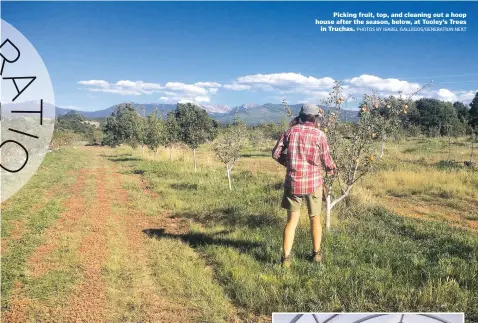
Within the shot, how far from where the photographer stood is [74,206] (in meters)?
10.9

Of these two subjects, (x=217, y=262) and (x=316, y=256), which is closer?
(x=316, y=256)

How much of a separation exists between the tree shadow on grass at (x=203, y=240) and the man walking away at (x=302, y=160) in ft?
4.50

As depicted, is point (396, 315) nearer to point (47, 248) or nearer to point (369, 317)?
point (369, 317)

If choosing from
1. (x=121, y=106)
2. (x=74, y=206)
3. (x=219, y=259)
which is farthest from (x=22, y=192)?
(x=121, y=106)

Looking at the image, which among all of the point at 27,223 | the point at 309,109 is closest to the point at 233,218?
the point at 309,109

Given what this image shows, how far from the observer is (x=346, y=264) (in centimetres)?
514

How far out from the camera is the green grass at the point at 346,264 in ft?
13.5

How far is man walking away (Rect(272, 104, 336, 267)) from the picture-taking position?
4.86m

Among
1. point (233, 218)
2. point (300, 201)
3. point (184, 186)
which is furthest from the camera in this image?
point (184, 186)

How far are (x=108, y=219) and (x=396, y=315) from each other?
7794mm

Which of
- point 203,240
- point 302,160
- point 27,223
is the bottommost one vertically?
point 27,223

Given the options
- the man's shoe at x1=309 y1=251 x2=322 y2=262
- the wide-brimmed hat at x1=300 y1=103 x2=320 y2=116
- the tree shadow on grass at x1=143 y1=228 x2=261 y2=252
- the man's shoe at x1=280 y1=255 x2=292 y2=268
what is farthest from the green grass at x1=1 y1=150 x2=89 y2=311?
the wide-brimmed hat at x1=300 y1=103 x2=320 y2=116

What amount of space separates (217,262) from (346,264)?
79.5 inches

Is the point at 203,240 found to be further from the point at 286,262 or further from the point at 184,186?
the point at 184,186
